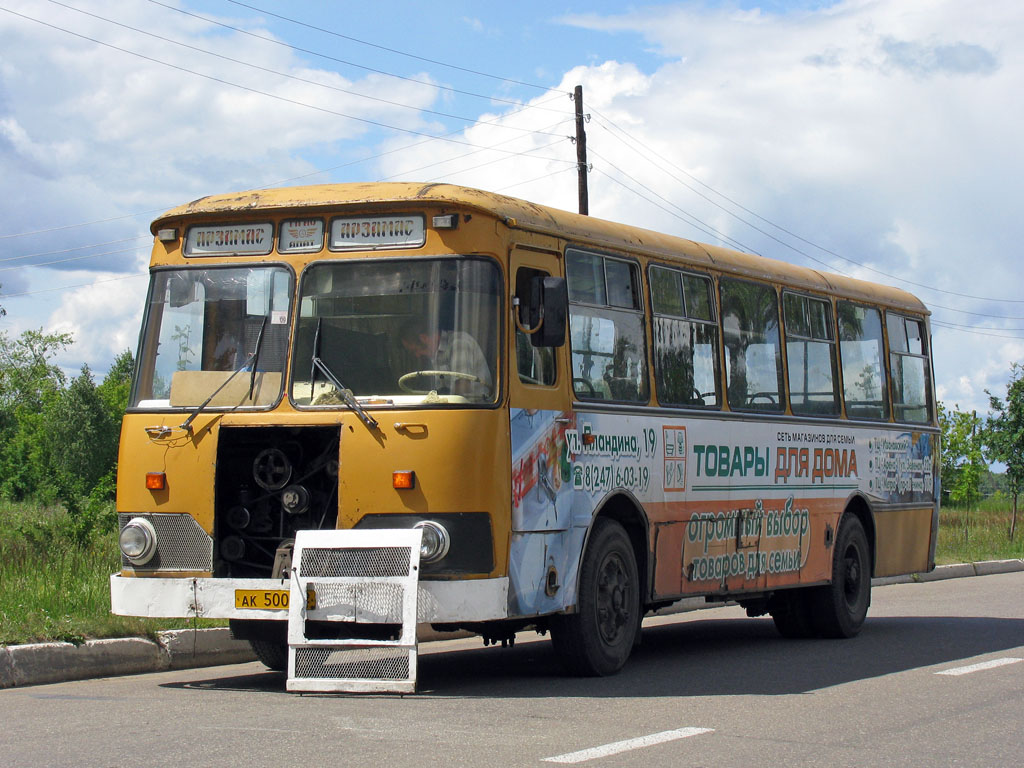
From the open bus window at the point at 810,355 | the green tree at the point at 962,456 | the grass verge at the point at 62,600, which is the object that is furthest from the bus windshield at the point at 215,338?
the green tree at the point at 962,456

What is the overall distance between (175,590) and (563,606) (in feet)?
8.21

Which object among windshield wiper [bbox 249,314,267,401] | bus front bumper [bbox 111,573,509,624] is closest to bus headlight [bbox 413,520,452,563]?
bus front bumper [bbox 111,573,509,624]

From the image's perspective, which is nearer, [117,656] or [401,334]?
[401,334]

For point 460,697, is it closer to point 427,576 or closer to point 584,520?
point 427,576

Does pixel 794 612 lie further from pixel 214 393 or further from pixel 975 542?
pixel 975 542

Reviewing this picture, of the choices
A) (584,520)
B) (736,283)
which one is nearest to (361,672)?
(584,520)

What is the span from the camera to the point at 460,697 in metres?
8.88

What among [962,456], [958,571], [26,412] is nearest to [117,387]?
[26,412]

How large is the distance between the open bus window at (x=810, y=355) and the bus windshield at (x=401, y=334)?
15.9 ft

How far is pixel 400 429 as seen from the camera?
9.01 meters

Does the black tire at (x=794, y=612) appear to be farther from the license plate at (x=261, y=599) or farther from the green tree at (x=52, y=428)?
the green tree at (x=52, y=428)

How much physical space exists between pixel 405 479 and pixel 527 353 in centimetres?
123

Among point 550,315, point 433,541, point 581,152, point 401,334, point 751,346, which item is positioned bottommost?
point 433,541

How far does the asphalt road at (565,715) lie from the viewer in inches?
272
